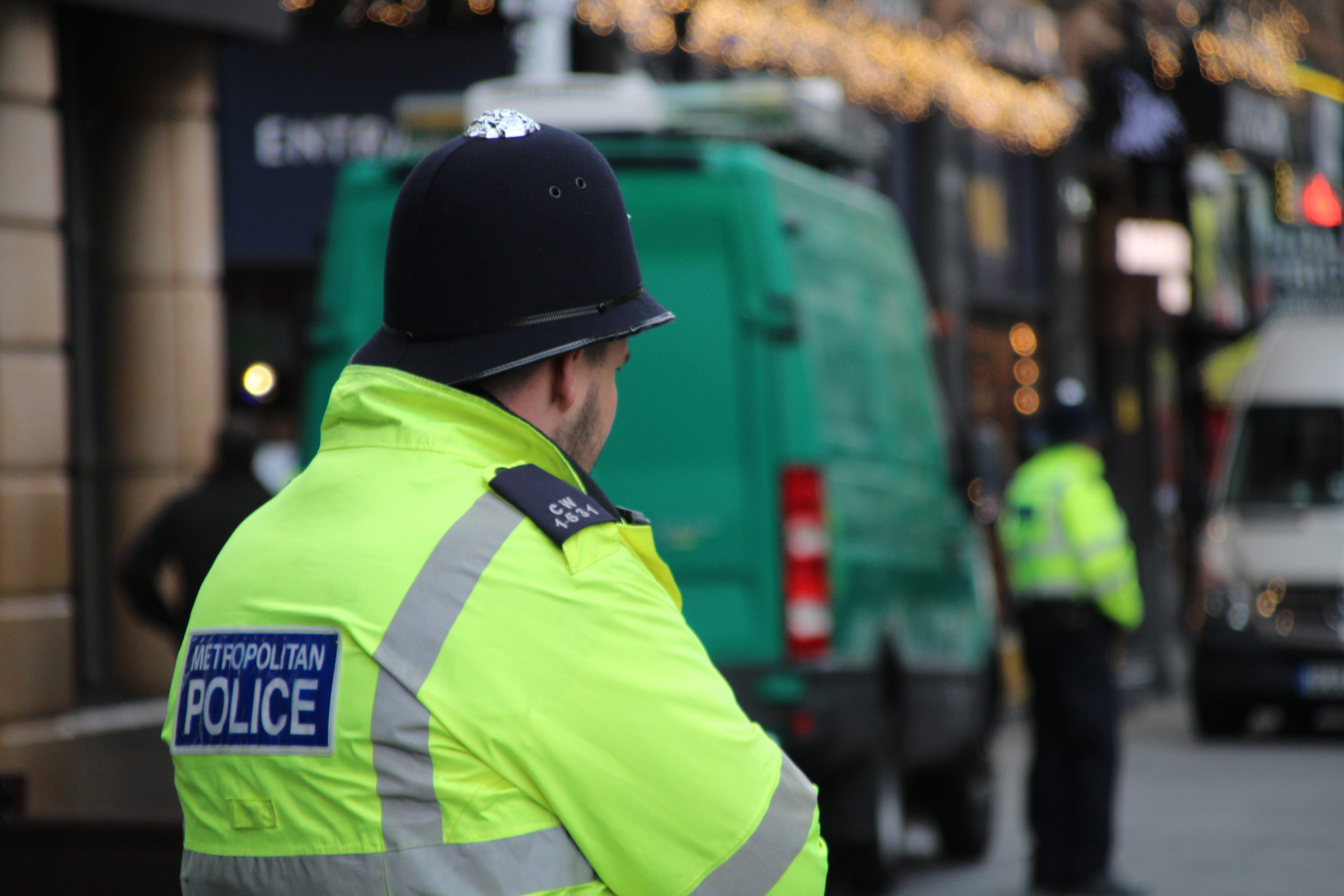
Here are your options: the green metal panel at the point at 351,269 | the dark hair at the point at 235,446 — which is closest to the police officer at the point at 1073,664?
the green metal panel at the point at 351,269

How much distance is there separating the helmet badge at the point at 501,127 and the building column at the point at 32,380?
8.43 meters

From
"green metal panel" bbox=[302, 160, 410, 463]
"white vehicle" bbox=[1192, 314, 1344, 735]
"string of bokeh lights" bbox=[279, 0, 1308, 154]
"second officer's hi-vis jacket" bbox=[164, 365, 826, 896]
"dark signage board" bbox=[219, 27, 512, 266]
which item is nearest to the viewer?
"second officer's hi-vis jacket" bbox=[164, 365, 826, 896]

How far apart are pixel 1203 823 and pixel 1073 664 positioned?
251cm

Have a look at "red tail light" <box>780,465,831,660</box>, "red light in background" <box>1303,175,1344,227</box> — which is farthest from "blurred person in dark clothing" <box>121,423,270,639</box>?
"red light in background" <box>1303,175,1344,227</box>

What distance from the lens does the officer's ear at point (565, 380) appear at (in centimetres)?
194

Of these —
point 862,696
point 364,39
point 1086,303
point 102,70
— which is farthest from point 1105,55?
point 862,696

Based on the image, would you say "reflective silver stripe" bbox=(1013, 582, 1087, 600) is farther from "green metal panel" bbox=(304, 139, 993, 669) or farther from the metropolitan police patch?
the metropolitan police patch

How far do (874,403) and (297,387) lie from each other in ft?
21.5

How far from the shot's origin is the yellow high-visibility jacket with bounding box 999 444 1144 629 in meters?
8.26

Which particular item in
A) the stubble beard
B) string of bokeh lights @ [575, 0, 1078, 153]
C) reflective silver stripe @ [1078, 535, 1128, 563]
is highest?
string of bokeh lights @ [575, 0, 1078, 153]

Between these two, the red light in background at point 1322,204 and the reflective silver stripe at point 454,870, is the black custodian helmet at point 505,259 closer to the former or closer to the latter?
the reflective silver stripe at point 454,870

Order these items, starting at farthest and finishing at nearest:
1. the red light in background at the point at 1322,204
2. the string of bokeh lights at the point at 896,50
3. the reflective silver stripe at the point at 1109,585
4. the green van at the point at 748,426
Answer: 1. the red light in background at the point at 1322,204
2. the string of bokeh lights at the point at 896,50
3. the reflective silver stripe at the point at 1109,585
4. the green van at the point at 748,426

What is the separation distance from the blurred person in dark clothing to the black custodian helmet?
634 centimetres

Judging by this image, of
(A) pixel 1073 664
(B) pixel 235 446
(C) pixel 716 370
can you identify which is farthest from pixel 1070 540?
(B) pixel 235 446
